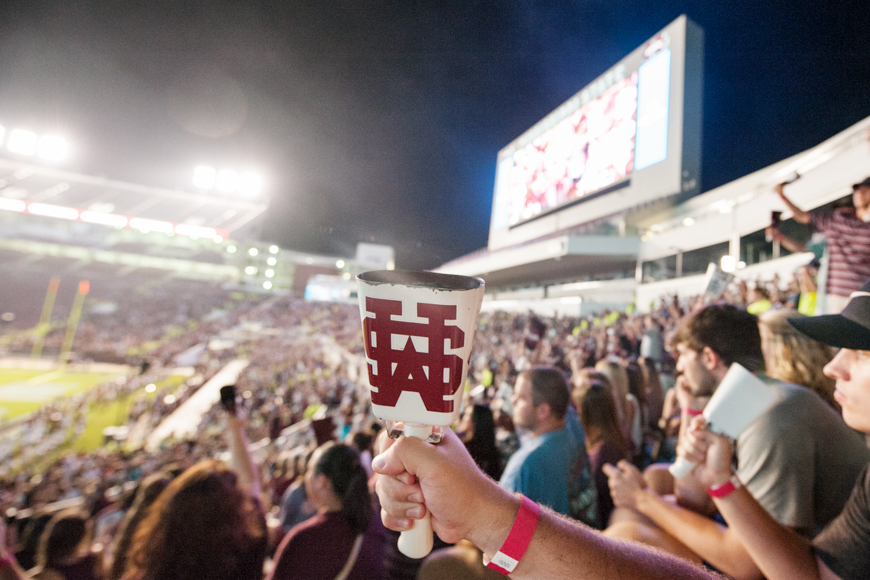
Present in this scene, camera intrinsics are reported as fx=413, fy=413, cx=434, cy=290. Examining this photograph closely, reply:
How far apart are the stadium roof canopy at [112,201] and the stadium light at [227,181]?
1.31 meters

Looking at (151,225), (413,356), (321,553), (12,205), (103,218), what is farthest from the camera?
(151,225)

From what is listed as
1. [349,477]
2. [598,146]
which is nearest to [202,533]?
[349,477]

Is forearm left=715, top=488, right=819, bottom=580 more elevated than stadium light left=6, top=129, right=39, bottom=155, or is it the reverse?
stadium light left=6, top=129, right=39, bottom=155

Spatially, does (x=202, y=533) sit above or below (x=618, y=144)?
below

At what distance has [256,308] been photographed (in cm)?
2938

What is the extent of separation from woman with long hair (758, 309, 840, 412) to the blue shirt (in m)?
1.06

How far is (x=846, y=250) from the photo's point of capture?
2.67 m

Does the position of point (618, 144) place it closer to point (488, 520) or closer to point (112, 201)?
point (488, 520)

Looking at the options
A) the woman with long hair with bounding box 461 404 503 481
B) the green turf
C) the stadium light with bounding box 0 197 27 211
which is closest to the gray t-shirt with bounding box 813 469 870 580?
the woman with long hair with bounding box 461 404 503 481

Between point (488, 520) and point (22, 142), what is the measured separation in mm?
36937

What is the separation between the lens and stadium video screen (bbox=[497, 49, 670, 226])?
35.3 ft

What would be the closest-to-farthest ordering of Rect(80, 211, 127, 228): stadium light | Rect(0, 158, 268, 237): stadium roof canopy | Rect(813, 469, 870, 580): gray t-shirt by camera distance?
Rect(813, 469, 870, 580): gray t-shirt < Rect(80, 211, 127, 228): stadium light < Rect(0, 158, 268, 237): stadium roof canopy

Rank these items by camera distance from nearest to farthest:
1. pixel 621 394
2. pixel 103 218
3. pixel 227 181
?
pixel 621 394 → pixel 103 218 → pixel 227 181

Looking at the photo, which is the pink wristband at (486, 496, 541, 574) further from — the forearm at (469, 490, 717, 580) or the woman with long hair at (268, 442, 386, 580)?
the woman with long hair at (268, 442, 386, 580)
